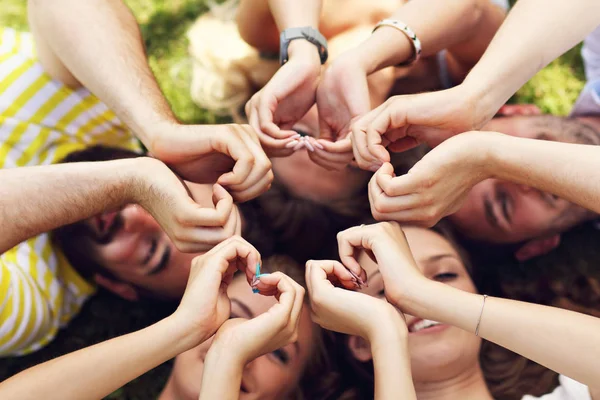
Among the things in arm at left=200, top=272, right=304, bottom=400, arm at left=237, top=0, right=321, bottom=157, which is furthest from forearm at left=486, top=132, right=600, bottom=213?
arm at left=200, top=272, right=304, bottom=400

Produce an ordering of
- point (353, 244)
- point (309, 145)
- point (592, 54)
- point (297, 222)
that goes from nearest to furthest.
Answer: point (353, 244)
point (309, 145)
point (297, 222)
point (592, 54)

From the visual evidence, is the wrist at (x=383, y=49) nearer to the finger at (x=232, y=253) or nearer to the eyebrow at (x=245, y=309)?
the finger at (x=232, y=253)

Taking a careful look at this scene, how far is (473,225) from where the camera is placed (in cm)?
235

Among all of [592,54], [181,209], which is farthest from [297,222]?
[592,54]

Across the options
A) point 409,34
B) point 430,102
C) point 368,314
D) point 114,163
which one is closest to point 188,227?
point 114,163

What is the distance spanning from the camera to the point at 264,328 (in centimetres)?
140

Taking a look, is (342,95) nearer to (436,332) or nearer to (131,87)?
(131,87)

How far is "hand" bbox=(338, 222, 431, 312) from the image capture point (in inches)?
57.6

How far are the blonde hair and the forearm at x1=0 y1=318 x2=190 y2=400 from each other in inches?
59.8

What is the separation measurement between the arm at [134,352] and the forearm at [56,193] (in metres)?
0.42

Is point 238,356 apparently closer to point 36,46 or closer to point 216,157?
Result: point 216,157

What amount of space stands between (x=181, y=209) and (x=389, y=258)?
2.14 feet

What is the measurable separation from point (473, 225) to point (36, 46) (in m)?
2.10

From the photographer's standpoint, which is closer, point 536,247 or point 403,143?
point 403,143
